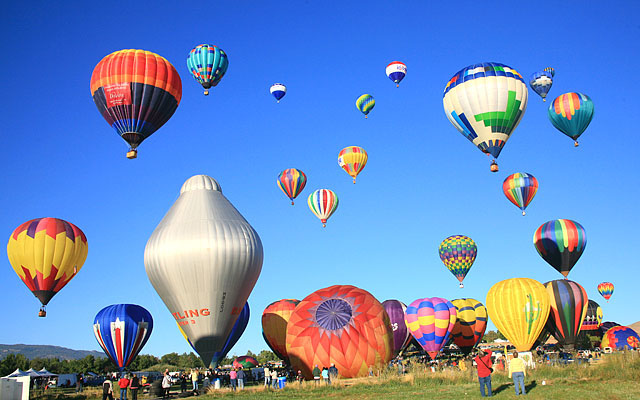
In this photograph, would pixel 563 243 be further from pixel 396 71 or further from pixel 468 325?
pixel 396 71

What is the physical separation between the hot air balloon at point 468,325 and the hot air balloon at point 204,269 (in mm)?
22850

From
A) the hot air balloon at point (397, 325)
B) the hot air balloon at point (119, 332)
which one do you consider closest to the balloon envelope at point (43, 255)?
the hot air balloon at point (119, 332)

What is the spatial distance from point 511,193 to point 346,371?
2908cm

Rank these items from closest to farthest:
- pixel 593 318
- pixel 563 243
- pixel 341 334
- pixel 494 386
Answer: pixel 494 386 → pixel 341 334 → pixel 563 243 → pixel 593 318

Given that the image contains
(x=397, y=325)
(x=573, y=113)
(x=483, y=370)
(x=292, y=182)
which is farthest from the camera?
(x=292, y=182)

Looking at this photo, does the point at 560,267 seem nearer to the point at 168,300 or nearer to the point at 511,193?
the point at 511,193

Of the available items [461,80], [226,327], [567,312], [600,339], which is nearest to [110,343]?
[226,327]

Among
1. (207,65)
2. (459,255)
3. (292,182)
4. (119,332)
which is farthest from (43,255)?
(459,255)

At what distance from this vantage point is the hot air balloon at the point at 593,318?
49.3 meters

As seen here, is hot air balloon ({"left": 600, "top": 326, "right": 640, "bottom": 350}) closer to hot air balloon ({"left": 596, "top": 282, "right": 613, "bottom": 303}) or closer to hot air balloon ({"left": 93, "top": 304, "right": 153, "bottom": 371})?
hot air balloon ({"left": 596, "top": 282, "right": 613, "bottom": 303})

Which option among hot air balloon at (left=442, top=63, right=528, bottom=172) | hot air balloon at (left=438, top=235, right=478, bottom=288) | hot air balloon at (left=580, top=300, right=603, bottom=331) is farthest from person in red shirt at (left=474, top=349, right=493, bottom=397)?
hot air balloon at (left=580, top=300, right=603, bottom=331)

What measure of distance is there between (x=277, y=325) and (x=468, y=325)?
16436mm

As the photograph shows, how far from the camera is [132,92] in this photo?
94.1 feet

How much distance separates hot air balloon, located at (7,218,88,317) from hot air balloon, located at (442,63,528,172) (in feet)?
74.4
